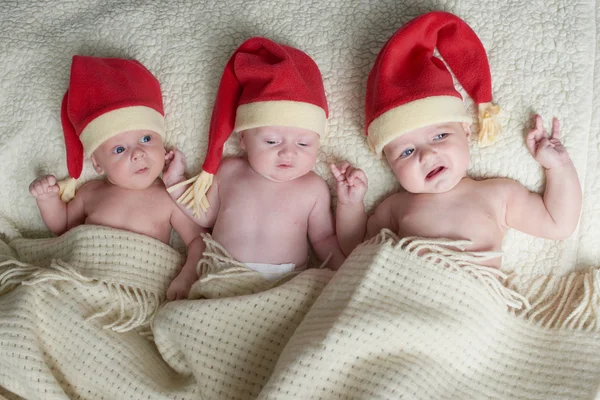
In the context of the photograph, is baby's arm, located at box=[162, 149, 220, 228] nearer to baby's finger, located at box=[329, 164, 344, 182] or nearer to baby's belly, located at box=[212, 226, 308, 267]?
baby's belly, located at box=[212, 226, 308, 267]

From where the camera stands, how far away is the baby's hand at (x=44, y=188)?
1.48 meters

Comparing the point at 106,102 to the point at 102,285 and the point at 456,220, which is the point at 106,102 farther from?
the point at 456,220

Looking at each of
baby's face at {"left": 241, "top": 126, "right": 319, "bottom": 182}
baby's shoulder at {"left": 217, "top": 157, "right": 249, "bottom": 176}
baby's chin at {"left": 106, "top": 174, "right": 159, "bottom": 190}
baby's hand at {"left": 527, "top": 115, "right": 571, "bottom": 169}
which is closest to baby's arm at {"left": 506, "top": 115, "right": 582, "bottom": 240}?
baby's hand at {"left": 527, "top": 115, "right": 571, "bottom": 169}

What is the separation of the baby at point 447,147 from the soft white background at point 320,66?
57 millimetres

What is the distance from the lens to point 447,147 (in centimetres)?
129

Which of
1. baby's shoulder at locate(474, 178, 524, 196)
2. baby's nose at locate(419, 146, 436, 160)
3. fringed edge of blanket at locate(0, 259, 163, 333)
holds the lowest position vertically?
fringed edge of blanket at locate(0, 259, 163, 333)

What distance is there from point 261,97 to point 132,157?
34 cm

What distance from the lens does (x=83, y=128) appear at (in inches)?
55.4

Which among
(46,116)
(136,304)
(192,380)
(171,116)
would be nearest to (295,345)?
(192,380)

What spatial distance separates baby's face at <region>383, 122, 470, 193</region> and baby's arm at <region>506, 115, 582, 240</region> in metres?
0.14

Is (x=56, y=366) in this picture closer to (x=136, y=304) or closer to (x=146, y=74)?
(x=136, y=304)

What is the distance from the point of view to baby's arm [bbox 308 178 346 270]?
1451mm

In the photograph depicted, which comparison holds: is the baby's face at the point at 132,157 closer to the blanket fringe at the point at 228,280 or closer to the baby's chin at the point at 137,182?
the baby's chin at the point at 137,182

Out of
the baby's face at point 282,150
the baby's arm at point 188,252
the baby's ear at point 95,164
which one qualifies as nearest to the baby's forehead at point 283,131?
the baby's face at point 282,150
